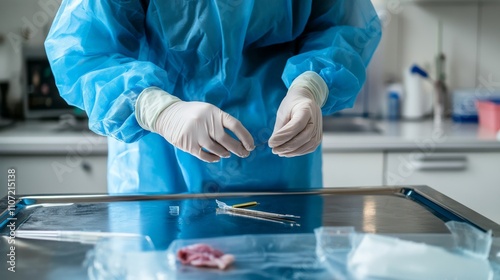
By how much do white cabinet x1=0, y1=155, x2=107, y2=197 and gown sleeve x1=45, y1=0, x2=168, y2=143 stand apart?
3.44 ft

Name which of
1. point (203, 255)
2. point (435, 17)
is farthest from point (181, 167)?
point (435, 17)

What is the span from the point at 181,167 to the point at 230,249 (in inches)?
16.6

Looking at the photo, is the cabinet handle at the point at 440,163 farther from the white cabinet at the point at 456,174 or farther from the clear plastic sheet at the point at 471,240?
the clear plastic sheet at the point at 471,240

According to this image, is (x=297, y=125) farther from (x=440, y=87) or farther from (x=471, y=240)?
Result: (x=440, y=87)

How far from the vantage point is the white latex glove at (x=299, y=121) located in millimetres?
1109

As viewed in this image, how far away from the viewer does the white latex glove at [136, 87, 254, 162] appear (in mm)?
1086

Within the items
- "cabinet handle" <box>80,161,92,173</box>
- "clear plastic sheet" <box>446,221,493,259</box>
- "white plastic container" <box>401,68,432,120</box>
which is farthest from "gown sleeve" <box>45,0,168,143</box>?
"white plastic container" <box>401,68,432,120</box>

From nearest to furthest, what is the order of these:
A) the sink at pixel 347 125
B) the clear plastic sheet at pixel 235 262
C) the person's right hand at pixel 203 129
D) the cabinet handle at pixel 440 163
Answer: the clear plastic sheet at pixel 235 262 → the person's right hand at pixel 203 129 → the cabinet handle at pixel 440 163 → the sink at pixel 347 125

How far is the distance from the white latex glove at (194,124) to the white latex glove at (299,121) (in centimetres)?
6

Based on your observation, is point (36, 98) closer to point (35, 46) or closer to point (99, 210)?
point (35, 46)

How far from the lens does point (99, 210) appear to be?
44.3 inches

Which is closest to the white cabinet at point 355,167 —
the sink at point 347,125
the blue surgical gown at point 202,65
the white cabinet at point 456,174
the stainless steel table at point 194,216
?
the white cabinet at point 456,174

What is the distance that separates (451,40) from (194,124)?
1.93m

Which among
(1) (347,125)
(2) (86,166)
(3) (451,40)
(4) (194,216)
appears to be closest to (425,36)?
(3) (451,40)
